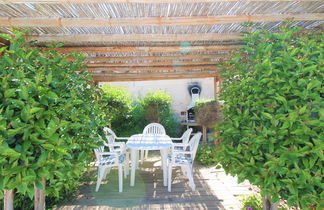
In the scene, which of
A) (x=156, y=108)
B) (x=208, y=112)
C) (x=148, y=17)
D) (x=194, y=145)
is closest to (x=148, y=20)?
(x=148, y=17)

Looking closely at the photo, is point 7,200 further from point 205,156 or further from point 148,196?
point 205,156

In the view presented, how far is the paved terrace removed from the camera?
287 centimetres

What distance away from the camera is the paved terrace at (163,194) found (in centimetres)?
287

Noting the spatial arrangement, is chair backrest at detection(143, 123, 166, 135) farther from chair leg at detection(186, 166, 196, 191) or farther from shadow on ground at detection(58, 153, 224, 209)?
chair leg at detection(186, 166, 196, 191)

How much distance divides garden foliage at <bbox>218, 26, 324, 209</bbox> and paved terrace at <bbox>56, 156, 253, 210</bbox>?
153cm

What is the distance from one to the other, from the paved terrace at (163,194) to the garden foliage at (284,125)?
1527 mm

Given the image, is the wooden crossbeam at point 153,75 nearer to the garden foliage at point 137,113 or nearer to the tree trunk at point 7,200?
the garden foliage at point 137,113

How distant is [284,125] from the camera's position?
4.62ft


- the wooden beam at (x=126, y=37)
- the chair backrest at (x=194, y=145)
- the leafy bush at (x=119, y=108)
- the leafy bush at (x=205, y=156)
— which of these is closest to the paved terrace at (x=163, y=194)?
the chair backrest at (x=194, y=145)

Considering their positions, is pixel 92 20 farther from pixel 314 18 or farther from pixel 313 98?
pixel 314 18

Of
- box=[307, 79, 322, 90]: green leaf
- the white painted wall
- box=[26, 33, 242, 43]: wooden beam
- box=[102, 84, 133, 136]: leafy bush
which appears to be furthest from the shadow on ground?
the white painted wall

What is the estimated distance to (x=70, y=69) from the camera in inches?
72.8

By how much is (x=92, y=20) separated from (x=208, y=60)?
2.43 meters

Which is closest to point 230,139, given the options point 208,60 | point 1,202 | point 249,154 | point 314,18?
point 249,154
